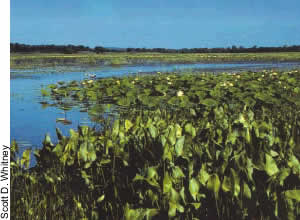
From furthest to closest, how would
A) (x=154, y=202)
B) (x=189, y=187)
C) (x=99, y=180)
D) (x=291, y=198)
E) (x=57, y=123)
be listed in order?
(x=57, y=123)
(x=99, y=180)
(x=154, y=202)
(x=189, y=187)
(x=291, y=198)

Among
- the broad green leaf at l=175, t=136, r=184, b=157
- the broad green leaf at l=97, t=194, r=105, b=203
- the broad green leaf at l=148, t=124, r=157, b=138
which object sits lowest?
the broad green leaf at l=97, t=194, r=105, b=203

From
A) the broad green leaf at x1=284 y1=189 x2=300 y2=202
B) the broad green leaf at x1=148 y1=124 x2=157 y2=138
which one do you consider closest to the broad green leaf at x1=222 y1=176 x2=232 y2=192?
the broad green leaf at x1=284 y1=189 x2=300 y2=202

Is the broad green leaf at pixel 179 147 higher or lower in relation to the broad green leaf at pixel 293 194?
higher

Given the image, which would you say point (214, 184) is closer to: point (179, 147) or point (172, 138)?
point (179, 147)

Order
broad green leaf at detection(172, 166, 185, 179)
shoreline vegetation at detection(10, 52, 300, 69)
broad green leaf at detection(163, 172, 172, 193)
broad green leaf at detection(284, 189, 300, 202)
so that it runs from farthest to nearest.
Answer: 1. shoreline vegetation at detection(10, 52, 300, 69)
2. broad green leaf at detection(172, 166, 185, 179)
3. broad green leaf at detection(163, 172, 172, 193)
4. broad green leaf at detection(284, 189, 300, 202)

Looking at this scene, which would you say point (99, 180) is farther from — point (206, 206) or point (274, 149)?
point (274, 149)

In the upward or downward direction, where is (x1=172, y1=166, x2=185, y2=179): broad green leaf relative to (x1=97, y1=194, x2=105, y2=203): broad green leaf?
upward

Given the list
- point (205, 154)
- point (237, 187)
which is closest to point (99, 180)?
point (205, 154)

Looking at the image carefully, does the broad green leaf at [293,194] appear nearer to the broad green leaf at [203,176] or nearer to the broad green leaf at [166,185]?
the broad green leaf at [203,176]

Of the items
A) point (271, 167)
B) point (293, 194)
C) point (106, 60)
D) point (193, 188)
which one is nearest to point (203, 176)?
point (193, 188)

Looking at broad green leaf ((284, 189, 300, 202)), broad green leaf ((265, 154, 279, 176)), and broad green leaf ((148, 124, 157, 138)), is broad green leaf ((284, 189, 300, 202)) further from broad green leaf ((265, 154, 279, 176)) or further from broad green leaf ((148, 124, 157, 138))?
broad green leaf ((148, 124, 157, 138))

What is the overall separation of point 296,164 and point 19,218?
6.27 feet

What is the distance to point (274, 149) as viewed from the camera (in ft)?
9.89

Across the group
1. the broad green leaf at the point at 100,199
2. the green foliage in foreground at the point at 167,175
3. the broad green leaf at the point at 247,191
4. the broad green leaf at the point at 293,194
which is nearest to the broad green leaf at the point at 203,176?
the green foliage in foreground at the point at 167,175
